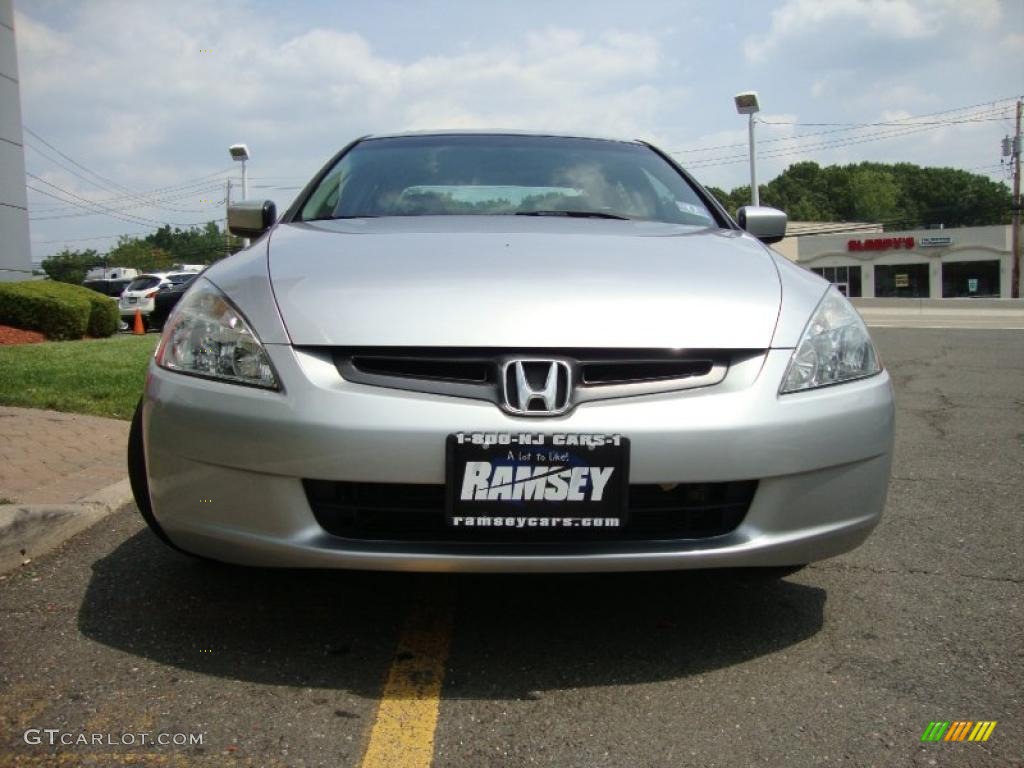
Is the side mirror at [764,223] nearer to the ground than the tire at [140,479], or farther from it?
farther from it

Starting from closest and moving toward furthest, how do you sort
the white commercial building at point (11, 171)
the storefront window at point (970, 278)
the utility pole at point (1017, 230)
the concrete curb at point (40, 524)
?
the concrete curb at point (40, 524)
the white commercial building at point (11, 171)
the utility pole at point (1017, 230)
the storefront window at point (970, 278)

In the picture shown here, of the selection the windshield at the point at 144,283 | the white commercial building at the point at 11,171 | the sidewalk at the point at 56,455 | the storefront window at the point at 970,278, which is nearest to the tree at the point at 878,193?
the storefront window at the point at 970,278

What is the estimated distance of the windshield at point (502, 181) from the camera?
3.41m

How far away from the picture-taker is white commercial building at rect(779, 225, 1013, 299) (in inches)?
2014

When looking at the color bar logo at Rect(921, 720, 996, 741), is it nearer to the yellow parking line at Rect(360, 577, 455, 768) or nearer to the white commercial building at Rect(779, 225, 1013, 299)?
the yellow parking line at Rect(360, 577, 455, 768)

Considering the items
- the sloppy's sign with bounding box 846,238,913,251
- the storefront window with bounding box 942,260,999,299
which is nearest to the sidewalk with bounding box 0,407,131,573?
the storefront window with bounding box 942,260,999,299

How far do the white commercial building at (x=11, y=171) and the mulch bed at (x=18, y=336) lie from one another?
8.10ft

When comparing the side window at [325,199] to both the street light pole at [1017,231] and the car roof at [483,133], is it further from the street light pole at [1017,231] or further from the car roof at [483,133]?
the street light pole at [1017,231]

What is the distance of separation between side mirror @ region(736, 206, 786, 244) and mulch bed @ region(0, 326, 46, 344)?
11091mm

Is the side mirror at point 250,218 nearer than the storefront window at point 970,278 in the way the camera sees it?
Yes

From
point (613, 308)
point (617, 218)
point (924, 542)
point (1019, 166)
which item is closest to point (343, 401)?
point (613, 308)

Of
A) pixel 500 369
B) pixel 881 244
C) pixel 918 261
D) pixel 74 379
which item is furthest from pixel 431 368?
pixel 881 244

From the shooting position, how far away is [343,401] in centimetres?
212

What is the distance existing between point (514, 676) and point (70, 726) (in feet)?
3.12
